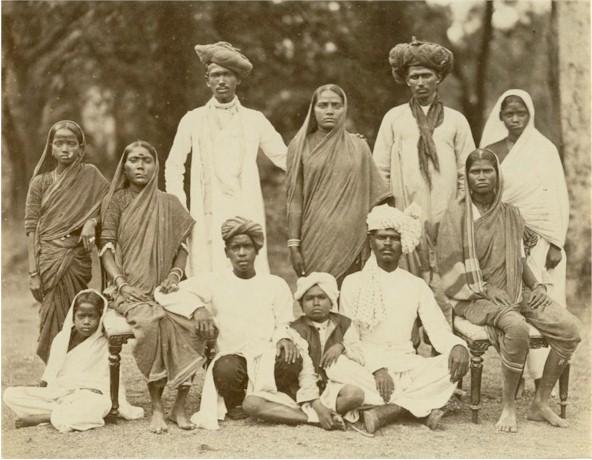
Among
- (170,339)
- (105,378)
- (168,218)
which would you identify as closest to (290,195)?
(168,218)

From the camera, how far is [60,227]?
6.46m

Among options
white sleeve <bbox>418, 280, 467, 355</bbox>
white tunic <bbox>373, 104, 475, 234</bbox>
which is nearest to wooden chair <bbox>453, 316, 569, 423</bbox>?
white sleeve <bbox>418, 280, 467, 355</bbox>

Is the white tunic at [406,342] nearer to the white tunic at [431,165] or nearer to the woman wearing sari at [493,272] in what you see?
the woman wearing sari at [493,272]

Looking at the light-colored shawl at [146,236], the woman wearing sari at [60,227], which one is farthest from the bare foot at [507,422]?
the woman wearing sari at [60,227]

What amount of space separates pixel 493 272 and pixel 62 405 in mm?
3001

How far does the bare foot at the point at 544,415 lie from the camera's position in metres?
6.05

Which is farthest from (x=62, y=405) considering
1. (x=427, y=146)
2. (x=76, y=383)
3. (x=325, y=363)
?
(x=427, y=146)

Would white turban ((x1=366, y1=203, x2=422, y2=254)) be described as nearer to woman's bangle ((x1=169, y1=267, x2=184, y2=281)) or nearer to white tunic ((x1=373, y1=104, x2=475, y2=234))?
white tunic ((x1=373, y1=104, x2=475, y2=234))

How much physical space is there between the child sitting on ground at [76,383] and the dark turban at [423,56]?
9.09 feet

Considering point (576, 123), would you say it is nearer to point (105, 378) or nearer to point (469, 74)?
point (469, 74)

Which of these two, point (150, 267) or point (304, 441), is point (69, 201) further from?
point (304, 441)

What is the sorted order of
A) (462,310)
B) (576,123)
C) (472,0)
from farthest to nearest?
(576,123) → (472,0) → (462,310)

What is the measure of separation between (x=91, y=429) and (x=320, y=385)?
4.91ft

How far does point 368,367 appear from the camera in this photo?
5.86 meters
